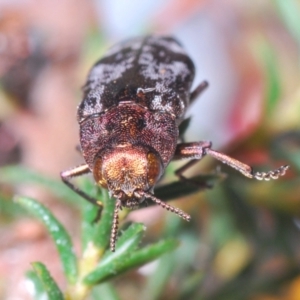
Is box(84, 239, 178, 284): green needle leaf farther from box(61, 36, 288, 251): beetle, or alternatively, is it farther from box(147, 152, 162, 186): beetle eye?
box(147, 152, 162, 186): beetle eye

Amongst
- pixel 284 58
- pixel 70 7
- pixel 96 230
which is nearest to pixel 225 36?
pixel 284 58

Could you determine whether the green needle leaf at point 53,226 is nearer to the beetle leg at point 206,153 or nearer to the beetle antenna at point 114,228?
the beetle antenna at point 114,228

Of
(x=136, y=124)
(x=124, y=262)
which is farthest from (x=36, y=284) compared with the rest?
(x=136, y=124)

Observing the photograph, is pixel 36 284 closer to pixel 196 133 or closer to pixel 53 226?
pixel 53 226

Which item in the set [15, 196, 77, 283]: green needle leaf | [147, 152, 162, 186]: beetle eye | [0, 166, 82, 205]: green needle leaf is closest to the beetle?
[147, 152, 162, 186]: beetle eye

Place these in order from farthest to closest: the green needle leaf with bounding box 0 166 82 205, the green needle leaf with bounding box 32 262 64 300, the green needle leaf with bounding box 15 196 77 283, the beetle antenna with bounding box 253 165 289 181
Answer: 1. the green needle leaf with bounding box 0 166 82 205
2. the beetle antenna with bounding box 253 165 289 181
3. the green needle leaf with bounding box 15 196 77 283
4. the green needle leaf with bounding box 32 262 64 300
